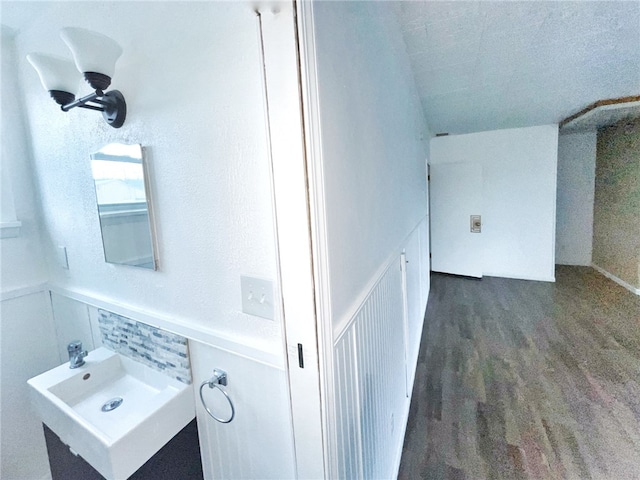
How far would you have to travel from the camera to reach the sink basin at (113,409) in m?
0.89

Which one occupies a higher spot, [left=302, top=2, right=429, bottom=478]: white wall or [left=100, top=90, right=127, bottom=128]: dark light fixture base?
[left=100, top=90, right=127, bottom=128]: dark light fixture base

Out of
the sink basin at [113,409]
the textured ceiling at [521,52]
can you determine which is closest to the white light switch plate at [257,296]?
the sink basin at [113,409]

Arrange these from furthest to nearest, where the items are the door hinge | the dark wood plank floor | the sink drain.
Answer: the dark wood plank floor
the sink drain
the door hinge

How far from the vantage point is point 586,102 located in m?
3.25

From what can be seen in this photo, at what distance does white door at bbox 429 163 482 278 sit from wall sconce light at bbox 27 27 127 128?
15.5 ft

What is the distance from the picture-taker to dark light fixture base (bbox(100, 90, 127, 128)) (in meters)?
1.02

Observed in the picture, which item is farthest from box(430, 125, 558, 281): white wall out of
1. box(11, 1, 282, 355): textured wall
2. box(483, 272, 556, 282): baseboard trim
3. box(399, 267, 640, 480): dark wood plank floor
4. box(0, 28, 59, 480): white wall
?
box(0, 28, 59, 480): white wall

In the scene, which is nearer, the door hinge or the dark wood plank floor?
the door hinge

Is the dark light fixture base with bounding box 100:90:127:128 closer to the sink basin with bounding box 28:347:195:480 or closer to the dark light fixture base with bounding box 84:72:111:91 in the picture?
the dark light fixture base with bounding box 84:72:111:91

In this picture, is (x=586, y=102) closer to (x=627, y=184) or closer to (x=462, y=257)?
(x=627, y=184)

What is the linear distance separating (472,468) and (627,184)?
4.56 m

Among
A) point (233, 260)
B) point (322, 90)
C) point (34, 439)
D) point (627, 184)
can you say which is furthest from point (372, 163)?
point (627, 184)

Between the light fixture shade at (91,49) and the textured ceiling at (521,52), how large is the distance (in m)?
1.43

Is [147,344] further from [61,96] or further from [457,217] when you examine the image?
[457,217]
